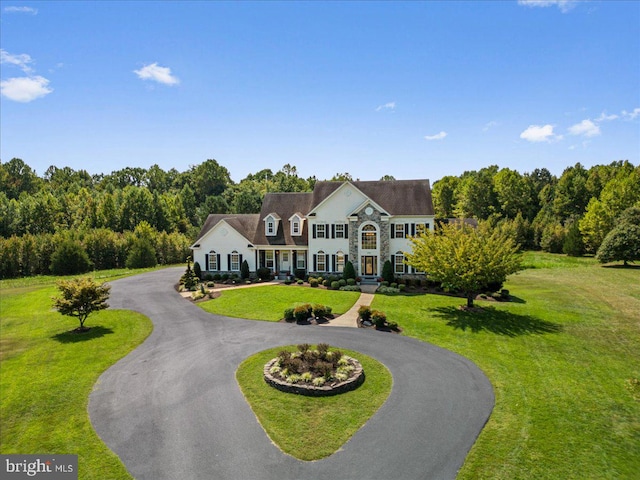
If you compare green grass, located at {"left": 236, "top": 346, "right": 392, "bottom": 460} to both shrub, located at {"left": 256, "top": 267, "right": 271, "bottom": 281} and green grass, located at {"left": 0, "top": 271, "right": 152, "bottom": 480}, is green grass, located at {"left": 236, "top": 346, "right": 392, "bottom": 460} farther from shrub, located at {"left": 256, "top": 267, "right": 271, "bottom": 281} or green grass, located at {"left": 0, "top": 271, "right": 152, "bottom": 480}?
shrub, located at {"left": 256, "top": 267, "right": 271, "bottom": 281}

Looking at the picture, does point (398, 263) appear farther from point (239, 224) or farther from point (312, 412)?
point (312, 412)

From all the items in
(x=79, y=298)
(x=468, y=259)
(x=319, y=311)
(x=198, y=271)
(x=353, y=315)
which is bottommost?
(x=353, y=315)

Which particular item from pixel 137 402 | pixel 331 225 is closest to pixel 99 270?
pixel 331 225

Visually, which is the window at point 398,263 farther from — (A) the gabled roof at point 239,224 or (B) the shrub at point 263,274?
(A) the gabled roof at point 239,224

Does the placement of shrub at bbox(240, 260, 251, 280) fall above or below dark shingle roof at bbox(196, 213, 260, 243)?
below

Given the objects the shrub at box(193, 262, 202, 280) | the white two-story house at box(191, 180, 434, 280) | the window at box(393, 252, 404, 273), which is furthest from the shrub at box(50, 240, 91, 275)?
the window at box(393, 252, 404, 273)

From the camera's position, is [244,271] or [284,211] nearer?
[244,271]

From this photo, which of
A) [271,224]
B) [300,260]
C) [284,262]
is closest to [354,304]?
[300,260]
